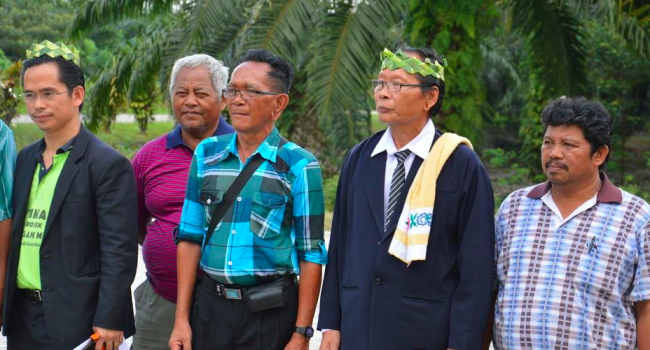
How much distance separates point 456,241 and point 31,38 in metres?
22.7

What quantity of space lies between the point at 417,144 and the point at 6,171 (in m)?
1.72

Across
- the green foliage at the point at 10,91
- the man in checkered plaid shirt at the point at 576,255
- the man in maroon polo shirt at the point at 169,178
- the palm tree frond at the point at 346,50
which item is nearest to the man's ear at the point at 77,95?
the man in maroon polo shirt at the point at 169,178

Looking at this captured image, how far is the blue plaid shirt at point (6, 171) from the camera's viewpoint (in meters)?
3.62

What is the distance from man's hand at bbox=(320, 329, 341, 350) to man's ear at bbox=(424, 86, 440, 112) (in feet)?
3.09

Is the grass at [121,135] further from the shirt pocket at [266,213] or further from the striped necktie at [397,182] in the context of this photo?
the striped necktie at [397,182]

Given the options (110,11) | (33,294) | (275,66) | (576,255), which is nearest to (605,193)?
(576,255)

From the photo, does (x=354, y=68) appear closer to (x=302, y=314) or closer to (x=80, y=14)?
(x=80, y=14)

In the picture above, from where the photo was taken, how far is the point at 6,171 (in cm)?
364

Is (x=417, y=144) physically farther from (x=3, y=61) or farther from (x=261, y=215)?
(x=3, y=61)

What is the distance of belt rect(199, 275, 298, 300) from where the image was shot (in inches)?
136

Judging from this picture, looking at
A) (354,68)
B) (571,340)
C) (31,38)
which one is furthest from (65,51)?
(31,38)

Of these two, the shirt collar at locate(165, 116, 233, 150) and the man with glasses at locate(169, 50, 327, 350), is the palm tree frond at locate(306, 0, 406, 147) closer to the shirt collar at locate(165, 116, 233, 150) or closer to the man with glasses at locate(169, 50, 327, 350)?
the shirt collar at locate(165, 116, 233, 150)

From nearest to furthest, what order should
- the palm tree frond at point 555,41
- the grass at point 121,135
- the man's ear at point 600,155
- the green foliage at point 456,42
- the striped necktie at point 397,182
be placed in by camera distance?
the man's ear at point 600,155 → the striped necktie at point 397,182 → the green foliage at point 456,42 → the palm tree frond at point 555,41 → the grass at point 121,135

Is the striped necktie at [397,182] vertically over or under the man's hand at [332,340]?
over
